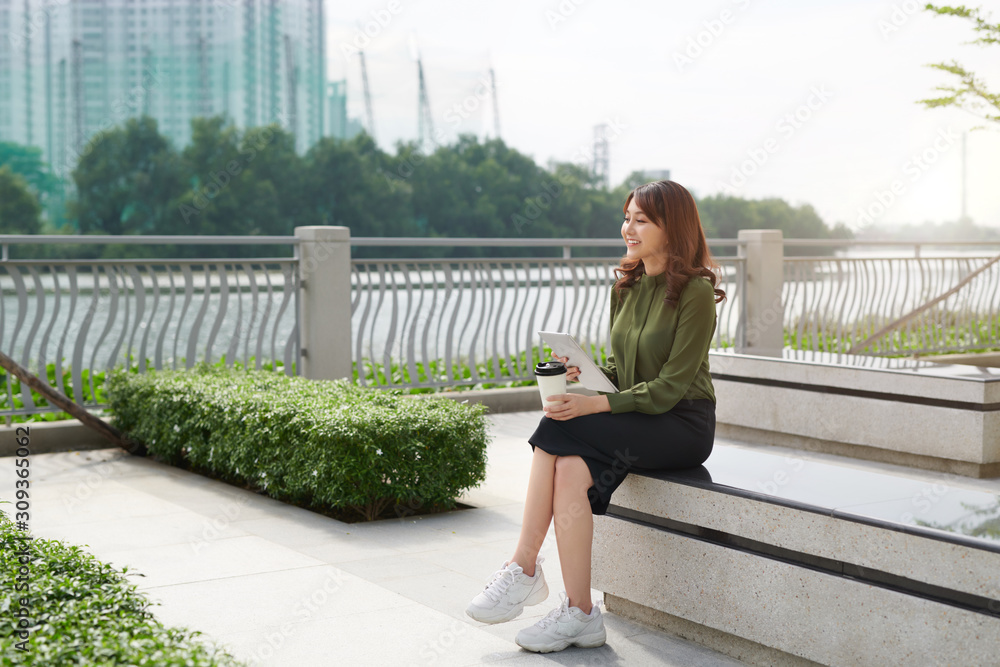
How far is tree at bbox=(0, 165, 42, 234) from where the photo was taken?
56.0 m

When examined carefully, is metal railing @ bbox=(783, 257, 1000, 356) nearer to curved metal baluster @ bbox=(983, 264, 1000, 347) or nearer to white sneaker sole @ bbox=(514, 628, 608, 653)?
curved metal baluster @ bbox=(983, 264, 1000, 347)

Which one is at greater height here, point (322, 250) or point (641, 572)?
point (322, 250)

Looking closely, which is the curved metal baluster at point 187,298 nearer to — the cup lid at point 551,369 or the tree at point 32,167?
the cup lid at point 551,369

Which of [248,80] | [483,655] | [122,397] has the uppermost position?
[248,80]

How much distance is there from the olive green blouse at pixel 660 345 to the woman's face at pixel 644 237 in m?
0.09

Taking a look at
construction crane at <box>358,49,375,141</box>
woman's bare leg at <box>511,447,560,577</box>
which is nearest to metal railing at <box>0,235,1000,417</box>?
woman's bare leg at <box>511,447,560,577</box>

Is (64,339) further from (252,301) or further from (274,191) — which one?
(274,191)

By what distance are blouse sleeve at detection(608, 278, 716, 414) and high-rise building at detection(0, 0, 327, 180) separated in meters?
68.3

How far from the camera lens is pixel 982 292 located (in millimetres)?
12938

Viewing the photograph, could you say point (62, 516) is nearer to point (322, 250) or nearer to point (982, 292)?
point (322, 250)

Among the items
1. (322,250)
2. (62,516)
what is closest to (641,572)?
(62,516)

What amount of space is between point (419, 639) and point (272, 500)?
7.76ft

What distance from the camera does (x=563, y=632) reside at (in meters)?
3.27

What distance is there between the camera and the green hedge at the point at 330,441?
16.1ft
